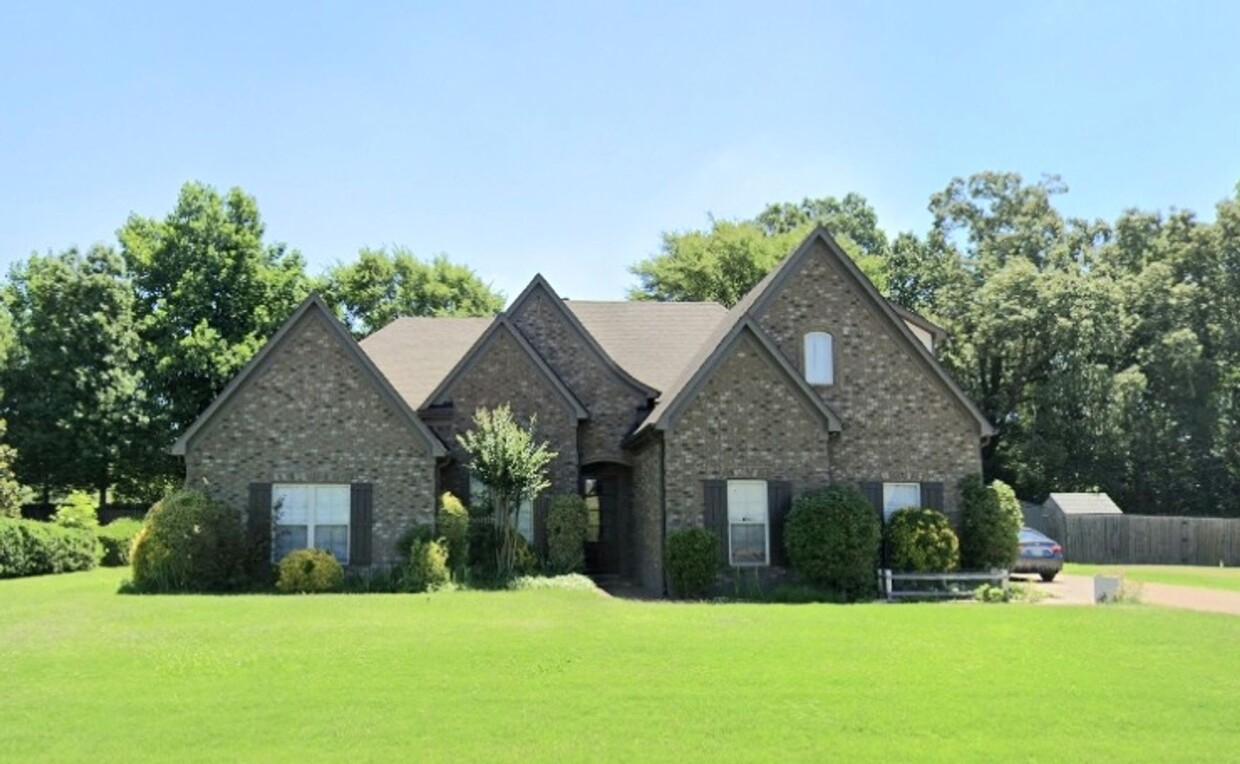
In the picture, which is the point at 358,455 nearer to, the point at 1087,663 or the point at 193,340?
the point at 1087,663

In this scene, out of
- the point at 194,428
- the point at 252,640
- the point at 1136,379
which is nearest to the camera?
the point at 252,640

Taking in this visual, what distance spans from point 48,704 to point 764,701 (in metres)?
6.96

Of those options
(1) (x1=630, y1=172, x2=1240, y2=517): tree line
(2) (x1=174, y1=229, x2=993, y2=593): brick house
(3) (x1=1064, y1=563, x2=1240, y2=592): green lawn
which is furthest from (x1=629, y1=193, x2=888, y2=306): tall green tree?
(2) (x1=174, y1=229, x2=993, y2=593): brick house

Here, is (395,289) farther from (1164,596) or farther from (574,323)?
(1164,596)

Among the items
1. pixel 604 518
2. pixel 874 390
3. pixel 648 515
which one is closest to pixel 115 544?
pixel 604 518

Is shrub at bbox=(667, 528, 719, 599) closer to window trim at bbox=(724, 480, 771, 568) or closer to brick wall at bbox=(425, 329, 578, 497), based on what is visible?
window trim at bbox=(724, 480, 771, 568)

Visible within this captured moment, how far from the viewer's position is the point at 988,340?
168ft

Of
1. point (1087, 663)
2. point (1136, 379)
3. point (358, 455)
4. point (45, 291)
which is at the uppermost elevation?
point (45, 291)

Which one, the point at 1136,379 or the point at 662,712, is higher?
the point at 1136,379

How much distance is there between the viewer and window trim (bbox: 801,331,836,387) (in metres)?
25.7

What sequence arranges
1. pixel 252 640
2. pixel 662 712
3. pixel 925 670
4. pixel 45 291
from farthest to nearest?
pixel 45 291, pixel 252 640, pixel 925 670, pixel 662 712

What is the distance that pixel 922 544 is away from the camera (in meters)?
23.8

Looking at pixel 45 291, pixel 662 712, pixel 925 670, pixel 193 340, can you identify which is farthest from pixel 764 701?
pixel 45 291

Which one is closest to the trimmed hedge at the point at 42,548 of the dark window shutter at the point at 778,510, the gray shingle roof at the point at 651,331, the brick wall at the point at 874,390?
the gray shingle roof at the point at 651,331
